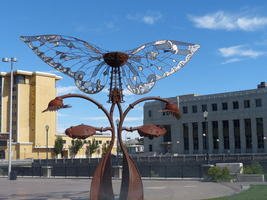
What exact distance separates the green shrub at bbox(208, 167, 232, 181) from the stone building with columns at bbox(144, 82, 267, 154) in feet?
151

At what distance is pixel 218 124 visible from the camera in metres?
85.4

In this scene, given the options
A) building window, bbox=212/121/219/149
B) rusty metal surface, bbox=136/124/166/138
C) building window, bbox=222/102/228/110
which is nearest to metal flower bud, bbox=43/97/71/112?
rusty metal surface, bbox=136/124/166/138

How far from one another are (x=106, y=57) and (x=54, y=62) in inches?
89.7

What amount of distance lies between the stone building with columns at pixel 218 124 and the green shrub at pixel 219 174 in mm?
46086

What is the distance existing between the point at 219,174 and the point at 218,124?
56488mm

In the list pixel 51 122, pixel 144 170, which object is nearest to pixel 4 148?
pixel 51 122

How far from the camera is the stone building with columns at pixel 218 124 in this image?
80062mm

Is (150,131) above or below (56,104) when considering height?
below

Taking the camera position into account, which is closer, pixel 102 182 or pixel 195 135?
pixel 102 182

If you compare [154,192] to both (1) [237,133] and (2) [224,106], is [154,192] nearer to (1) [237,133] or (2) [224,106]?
(1) [237,133]

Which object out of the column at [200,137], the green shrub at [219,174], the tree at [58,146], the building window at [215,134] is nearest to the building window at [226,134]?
the building window at [215,134]

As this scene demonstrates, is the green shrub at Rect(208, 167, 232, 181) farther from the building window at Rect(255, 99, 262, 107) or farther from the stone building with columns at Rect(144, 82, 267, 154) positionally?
the building window at Rect(255, 99, 262, 107)

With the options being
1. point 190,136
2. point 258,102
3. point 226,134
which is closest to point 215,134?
point 226,134

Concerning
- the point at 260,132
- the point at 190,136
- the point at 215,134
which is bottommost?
→ the point at 190,136
